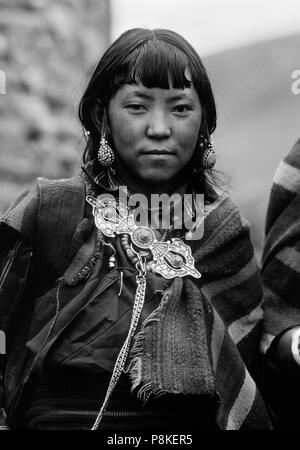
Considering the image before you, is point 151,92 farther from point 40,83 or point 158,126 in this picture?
point 40,83

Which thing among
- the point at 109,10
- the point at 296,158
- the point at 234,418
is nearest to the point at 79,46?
the point at 109,10

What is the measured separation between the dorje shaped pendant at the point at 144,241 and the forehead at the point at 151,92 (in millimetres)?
321

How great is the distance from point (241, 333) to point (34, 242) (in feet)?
2.35

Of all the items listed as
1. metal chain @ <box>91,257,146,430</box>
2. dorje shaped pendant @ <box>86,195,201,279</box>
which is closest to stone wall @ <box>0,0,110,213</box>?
dorje shaped pendant @ <box>86,195,201,279</box>

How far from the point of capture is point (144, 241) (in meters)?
3.08

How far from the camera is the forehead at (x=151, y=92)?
3.03 metres

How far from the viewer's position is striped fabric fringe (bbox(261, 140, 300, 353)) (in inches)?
132

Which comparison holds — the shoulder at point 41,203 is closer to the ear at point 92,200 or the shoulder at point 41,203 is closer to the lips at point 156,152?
the ear at point 92,200

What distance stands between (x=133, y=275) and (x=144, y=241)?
12 cm

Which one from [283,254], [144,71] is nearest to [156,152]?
[144,71]

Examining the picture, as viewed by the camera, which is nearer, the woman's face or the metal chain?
the metal chain

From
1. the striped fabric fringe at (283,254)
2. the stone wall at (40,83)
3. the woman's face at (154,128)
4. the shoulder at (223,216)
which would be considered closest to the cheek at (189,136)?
the woman's face at (154,128)

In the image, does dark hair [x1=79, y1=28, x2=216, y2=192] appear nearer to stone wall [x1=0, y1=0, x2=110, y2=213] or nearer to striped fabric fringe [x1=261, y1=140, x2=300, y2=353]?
striped fabric fringe [x1=261, y1=140, x2=300, y2=353]

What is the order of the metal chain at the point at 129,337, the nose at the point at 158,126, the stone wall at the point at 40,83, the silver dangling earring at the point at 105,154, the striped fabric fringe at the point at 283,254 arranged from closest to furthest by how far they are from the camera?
1. the metal chain at the point at 129,337
2. the nose at the point at 158,126
3. the silver dangling earring at the point at 105,154
4. the striped fabric fringe at the point at 283,254
5. the stone wall at the point at 40,83
